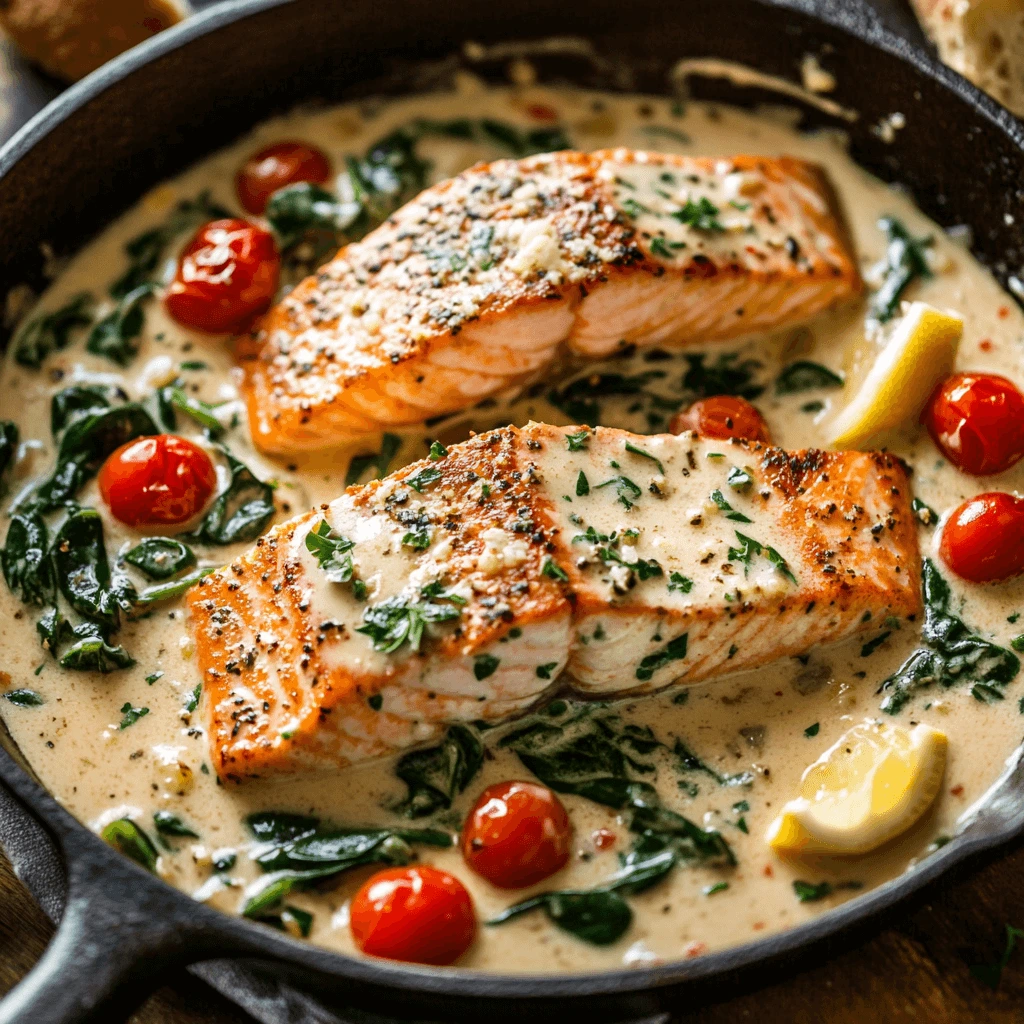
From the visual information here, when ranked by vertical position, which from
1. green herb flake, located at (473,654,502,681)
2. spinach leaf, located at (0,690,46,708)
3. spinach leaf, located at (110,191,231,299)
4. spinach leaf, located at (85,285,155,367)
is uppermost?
spinach leaf, located at (110,191,231,299)

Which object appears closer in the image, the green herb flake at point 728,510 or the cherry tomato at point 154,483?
the green herb flake at point 728,510

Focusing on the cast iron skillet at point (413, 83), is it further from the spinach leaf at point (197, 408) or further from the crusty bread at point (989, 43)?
the spinach leaf at point (197, 408)

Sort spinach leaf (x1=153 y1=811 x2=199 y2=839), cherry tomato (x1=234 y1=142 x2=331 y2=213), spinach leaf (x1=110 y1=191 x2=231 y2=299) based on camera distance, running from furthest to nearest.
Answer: cherry tomato (x1=234 y1=142 x2=331 y2=213) < spinach leaf (x1=110 y1=191 x2=231 y2=299) < spinach leaf (x1=153 y1=811 x2=199 y2=839)

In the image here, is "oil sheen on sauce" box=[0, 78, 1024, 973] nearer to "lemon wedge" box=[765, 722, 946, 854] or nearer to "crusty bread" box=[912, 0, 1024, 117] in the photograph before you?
"lemon wedge" box=[765, 722, 946, 854]

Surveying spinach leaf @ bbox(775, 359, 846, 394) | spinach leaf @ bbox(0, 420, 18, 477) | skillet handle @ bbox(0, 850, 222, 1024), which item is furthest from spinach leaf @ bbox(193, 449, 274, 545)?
spinach leaf @ bbox(775, 359, 846, 394)

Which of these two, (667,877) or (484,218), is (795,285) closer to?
(484,218)

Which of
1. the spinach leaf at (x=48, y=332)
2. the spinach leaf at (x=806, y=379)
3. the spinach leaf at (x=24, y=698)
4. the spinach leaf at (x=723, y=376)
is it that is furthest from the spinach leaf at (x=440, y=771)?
the spinach leaf at (x=48, y=332)

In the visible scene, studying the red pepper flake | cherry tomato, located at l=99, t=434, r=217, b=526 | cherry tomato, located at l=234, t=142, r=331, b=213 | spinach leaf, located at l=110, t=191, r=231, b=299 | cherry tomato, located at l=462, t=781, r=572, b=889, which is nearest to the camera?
cherry tomato, located at l=462, t=781, r=572, b=889

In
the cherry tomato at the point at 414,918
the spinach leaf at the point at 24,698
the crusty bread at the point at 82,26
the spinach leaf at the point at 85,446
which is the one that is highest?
the crusty bread at the point at 82,26
